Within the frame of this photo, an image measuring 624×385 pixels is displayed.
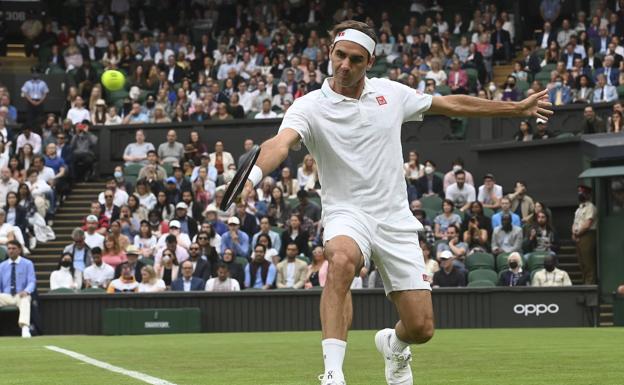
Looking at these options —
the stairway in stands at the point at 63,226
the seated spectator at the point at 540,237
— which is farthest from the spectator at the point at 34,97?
the seated spectator at the point at 540,237

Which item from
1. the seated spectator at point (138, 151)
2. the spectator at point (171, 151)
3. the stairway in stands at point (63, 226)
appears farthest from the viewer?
the seated spectator at point (138, 151)

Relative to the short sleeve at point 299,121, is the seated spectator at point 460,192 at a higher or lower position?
higher

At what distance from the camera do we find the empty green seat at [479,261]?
2264 centimetres

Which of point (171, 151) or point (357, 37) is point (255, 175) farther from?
point (171, 151)

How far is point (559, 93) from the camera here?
27.1 meters

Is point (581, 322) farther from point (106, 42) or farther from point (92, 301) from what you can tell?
point (106, 42)

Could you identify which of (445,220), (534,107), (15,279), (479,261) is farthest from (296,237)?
(534,107)

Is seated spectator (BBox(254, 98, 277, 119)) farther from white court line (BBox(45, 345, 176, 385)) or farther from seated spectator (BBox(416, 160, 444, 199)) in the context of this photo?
white court line (BBox(45, 345, 176, 385))

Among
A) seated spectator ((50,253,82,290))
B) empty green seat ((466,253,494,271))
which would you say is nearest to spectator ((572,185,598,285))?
empty green seat ((466,253,494,271))

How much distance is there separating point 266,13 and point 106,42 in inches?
188

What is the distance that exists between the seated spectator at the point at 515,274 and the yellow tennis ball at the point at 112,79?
12.6m

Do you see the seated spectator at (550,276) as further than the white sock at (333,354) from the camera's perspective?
Yes

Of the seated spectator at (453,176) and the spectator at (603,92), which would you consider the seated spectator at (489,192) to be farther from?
the spectator at (603,92)

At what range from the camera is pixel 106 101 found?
1258 inches
